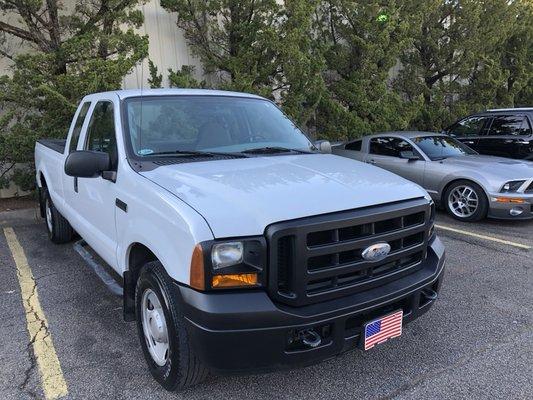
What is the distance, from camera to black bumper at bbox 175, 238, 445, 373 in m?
2.35

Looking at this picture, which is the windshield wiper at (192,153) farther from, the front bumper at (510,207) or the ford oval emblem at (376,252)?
the front bumper at (510,207)

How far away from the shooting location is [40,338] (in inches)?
142

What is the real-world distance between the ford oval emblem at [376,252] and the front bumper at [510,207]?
16.2ft

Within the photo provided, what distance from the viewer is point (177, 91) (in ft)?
13.3

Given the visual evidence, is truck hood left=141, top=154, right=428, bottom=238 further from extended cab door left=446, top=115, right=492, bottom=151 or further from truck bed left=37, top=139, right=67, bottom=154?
extended cab door left=446, top=115, right=492, bottom=151

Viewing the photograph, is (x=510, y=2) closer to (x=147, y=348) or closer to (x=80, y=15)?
(x=80, y=15)

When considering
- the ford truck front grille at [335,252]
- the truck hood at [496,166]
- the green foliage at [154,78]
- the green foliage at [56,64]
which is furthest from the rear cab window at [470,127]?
the ford truck front grille at [335,252]

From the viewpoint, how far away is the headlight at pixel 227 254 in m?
2.39

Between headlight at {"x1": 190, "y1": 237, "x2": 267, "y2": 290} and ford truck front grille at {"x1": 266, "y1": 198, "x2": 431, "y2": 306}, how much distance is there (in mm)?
69

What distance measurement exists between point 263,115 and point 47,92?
464 centimetres

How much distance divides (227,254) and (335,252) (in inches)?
23.2

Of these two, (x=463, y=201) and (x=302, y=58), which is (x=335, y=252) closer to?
(x=463, y=201)

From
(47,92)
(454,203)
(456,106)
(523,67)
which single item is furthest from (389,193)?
(523,67)

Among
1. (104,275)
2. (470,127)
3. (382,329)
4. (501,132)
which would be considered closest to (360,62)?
(470,127)
